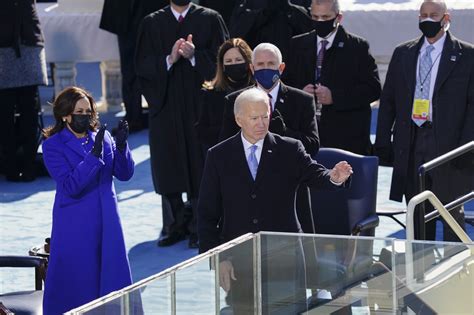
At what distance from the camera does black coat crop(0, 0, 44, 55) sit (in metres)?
13.6

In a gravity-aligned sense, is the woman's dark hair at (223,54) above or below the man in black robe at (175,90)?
above

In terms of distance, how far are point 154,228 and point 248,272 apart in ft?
17.5

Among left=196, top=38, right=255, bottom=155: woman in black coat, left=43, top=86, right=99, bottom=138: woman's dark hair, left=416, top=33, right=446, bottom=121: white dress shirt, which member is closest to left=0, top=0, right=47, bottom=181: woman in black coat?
left=196, top=38, right=255, bottom=155: woman in black coat

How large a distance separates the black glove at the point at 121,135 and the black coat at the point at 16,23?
5529 millimetres

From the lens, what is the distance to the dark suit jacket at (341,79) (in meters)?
10.5

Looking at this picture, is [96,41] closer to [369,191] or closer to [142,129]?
[142,129]

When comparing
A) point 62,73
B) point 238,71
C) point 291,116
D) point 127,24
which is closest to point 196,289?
point 291,116

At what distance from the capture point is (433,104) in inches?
391

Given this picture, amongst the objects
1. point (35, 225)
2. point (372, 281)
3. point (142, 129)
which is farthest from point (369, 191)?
point (142, 129)

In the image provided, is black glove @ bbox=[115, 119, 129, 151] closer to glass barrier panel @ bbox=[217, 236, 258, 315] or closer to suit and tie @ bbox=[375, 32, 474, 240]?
glass barrier panel @ bbox=[217, 236, 258, 315]

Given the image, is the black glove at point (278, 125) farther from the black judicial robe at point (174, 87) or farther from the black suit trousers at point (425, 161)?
the black judicial robe at point (174, 87)

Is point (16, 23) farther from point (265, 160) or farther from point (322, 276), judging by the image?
point (322, 276)

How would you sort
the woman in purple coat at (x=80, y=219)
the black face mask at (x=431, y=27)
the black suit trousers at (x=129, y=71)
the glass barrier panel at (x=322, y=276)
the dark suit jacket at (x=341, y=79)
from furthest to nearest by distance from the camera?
the black suit trousers at (x=129, y=71) → the dark suit jacket at (x=341, y=79) → the black face mask at (x=431, y=27) → the woman in purple coat at (x=80, y=219) → the glass barrier panel at (x=322, y=276)

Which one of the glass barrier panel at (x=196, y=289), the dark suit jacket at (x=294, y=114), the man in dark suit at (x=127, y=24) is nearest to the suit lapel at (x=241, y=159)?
the dark suit jacket at (x=294, y=114)
